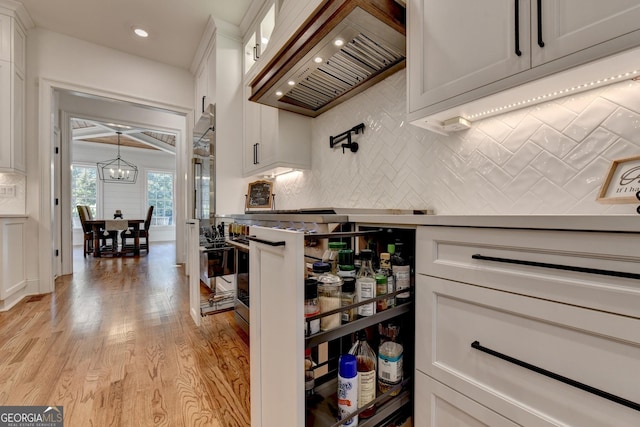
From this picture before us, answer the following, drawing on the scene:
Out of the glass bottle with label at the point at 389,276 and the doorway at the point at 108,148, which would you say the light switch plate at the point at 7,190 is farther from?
the glass bottle with label at the point at 389,276

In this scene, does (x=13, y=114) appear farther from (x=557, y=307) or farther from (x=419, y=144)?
(x=557, y=307)

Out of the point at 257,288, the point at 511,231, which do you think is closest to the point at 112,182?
the point at 257,288

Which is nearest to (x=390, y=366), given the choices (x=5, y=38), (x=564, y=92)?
(x=564, y=92)

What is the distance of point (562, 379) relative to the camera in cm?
59

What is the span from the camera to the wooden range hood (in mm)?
1168

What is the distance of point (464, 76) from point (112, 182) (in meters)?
8.86

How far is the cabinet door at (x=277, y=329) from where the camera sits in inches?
26.4

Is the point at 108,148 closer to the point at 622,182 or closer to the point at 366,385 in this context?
the point at 366,385

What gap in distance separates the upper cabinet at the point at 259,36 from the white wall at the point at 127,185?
6.30m

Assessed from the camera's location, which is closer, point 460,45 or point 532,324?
point 532,324

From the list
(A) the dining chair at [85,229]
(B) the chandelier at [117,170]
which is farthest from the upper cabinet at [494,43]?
(B) the chandelier at [117,170]

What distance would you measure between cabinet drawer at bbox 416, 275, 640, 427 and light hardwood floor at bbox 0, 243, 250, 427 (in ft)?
3.08

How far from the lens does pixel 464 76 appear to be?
0.96 meters

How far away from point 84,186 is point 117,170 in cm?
144
